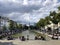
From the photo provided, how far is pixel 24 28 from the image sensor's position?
76.2m

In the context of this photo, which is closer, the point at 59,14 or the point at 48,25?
the point at 59,14

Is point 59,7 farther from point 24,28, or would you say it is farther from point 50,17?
point 24,28

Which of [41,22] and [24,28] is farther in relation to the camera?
[24,28]

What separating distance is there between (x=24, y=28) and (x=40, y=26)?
15856 millimetres

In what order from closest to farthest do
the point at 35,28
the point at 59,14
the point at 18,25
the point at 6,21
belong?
the point at 59,14 → the point at 6,21 → the point at 35,28 → the point at 18,25

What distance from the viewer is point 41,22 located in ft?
190

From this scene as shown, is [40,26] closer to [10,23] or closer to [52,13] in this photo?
[10,23]

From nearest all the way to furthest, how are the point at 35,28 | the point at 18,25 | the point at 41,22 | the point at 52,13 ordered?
the point at 52,13 < the point at 41,22 < the point at 35,28 < the point at 18,25

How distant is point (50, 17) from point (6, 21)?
20.6 meters

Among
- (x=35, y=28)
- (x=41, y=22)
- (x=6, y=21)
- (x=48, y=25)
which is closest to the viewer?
(x=48, y=25)

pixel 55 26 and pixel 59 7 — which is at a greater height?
pixel 59 7

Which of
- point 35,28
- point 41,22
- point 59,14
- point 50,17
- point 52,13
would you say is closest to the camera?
point 59,14

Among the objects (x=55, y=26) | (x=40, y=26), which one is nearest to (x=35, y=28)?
(x=40, y=26)

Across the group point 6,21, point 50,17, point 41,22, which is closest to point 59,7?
point 50,17
